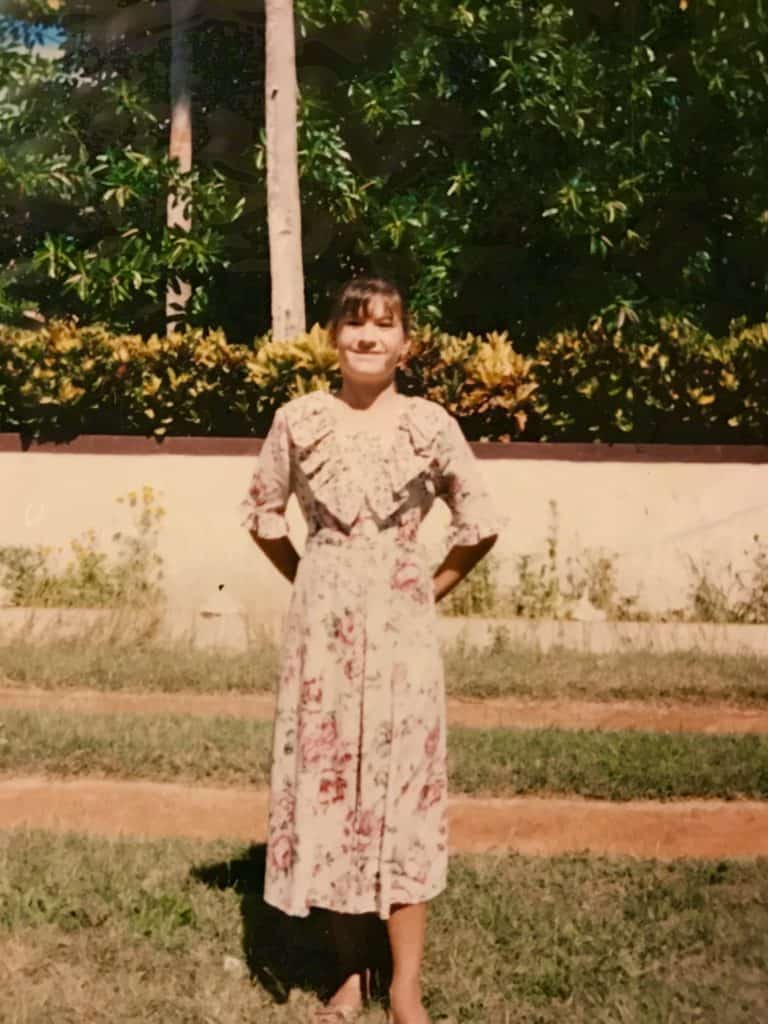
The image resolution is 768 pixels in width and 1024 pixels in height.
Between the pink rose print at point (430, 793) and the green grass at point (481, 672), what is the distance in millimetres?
4396

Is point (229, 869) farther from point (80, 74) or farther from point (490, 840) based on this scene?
point (80, 74)

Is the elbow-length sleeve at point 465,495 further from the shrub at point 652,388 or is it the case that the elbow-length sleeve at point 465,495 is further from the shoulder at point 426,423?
the shrub at point 652,388

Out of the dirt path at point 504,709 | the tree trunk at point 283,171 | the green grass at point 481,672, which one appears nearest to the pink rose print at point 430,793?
the dirt path at point 504,709

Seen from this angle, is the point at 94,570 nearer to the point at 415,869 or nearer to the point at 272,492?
the point at 272,492

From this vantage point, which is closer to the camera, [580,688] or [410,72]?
[580,688]

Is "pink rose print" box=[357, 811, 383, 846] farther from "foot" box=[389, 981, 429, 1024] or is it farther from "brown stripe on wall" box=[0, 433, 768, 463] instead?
"brown stripe on wall" box=[0, 433, 768, 463]

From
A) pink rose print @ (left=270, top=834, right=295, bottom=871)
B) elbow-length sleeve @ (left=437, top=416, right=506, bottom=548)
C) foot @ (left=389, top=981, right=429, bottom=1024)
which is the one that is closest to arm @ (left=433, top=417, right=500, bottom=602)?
elbow-length sleeve @ (left=437, top=416, right=506, bottom=548)

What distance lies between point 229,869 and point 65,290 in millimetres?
10108

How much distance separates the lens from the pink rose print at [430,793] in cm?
362

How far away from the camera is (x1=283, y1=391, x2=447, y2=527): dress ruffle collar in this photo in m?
3.64

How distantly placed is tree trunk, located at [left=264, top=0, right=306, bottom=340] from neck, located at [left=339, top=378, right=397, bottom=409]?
8614 mm

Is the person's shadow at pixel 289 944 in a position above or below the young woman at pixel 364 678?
below

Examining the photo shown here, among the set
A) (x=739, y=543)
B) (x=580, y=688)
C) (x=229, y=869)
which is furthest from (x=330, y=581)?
(x=739, y=543)

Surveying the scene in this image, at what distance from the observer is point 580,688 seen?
8078 mm
